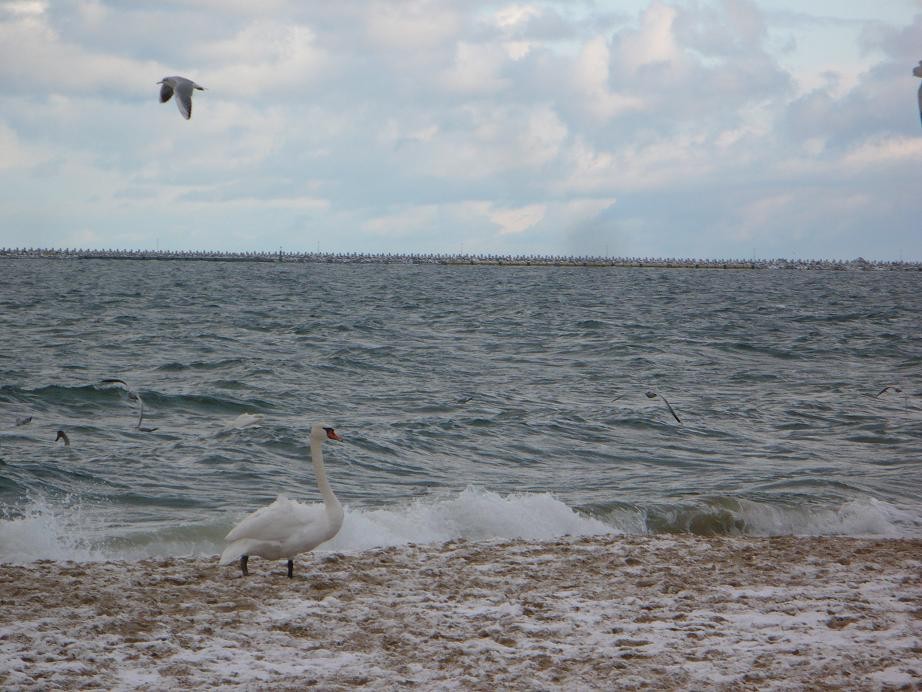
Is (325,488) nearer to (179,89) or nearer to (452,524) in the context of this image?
(452,524)

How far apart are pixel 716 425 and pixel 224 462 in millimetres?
7919

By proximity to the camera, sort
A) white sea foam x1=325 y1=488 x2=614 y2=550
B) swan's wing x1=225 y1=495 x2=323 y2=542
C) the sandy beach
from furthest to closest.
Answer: white sea foam x1=325 y1=488 x2=614 y2=550, swan's wing x1=225 y1=495 x2=323 y2=542, the sandy beach

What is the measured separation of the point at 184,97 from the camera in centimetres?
1292

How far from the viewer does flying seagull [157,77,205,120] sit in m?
12.8

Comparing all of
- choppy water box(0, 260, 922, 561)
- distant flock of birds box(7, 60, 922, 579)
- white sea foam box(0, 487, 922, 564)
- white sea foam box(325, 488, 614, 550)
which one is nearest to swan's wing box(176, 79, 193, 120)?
choppy water box(0, 260, 922, 561)

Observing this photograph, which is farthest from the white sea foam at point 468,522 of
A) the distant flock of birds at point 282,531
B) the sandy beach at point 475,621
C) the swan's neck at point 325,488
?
the distant flock of birds at point 282,531

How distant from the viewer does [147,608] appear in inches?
274

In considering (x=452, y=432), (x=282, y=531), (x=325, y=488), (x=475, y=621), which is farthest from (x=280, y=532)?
(x=452, y=432)

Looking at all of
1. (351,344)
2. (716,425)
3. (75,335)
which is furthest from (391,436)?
(75,335)

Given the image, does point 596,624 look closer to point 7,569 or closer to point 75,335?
point 7,569

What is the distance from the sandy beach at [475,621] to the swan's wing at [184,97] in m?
5.97

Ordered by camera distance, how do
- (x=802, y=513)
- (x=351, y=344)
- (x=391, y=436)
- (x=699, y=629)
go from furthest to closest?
1. (x=351, y=344)
2. (x=391, y=436)
3. (x=802, y=513)
4. (x=699, y=629)

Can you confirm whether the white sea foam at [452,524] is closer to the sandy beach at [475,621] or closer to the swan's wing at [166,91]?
the sandy beach at [475,621]

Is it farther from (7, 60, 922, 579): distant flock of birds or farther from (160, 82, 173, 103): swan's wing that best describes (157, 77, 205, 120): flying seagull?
(7, 60, 922, 579): distant flock of birds
